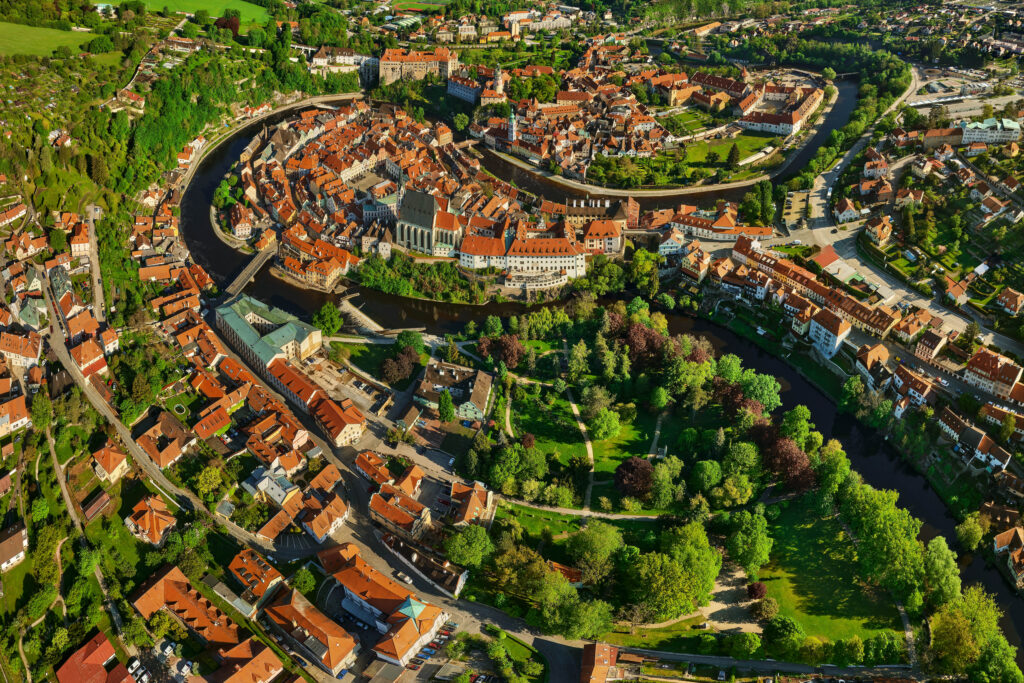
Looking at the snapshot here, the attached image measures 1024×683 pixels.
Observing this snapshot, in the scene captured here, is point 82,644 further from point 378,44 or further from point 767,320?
point 378,44

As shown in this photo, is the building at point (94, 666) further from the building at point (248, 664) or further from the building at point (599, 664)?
the building at point (599, 664)

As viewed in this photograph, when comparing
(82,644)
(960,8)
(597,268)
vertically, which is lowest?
(82,644)

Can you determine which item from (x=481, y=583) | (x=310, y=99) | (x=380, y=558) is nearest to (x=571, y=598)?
(x=481, y=583)

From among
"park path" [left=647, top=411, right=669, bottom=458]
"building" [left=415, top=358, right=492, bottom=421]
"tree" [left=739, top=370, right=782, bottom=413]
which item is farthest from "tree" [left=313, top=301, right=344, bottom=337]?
"tree" [left=739, top=370, right=782, bottom=413]

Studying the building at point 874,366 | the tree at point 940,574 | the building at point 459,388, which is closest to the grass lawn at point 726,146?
the building at point 874,366

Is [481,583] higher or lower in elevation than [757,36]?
lower

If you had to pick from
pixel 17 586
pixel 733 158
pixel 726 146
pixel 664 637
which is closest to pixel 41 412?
pixel 17 586

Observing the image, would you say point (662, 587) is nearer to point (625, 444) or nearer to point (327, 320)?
point (625, 444)
